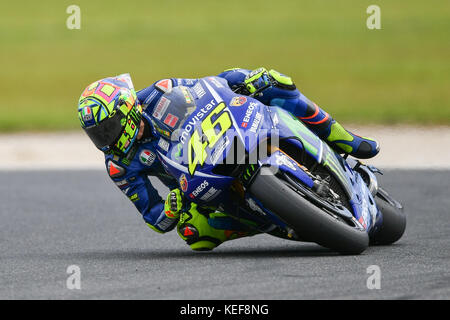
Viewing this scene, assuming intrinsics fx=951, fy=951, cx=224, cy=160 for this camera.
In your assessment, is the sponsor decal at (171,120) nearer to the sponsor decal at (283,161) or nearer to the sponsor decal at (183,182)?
the sponsor decal at (183,182)

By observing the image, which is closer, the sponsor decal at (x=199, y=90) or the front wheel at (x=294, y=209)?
the front wheel at (x=294, y=209)

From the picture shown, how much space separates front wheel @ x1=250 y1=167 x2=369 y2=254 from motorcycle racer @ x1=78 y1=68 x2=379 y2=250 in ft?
2.74

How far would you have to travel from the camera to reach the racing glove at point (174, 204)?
21.8 feet

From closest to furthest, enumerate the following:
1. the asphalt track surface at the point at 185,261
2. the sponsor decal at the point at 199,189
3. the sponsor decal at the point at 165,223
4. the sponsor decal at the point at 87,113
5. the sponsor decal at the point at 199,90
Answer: the asphalt track surface at the point at 185,261 < the sponsor decal at the point at 199,189 < the sponsor decal at the point at 87,113 < the sponsor decal at the point at 199,90 < the sponsor decal at the point at 165,223

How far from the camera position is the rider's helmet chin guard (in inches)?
249

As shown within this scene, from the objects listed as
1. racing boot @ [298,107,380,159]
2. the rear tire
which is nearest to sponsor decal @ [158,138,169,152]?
racing boot @ [298,107,380,159]

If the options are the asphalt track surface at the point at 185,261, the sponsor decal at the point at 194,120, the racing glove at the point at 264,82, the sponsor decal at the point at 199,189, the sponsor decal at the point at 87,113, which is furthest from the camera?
the racing glove at the point at 264,82

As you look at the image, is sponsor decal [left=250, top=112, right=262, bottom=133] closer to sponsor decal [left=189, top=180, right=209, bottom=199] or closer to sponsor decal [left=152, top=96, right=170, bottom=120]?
sponsor decal [left=189, top=180, right=209, bottom=199]

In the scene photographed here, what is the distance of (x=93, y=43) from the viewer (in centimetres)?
3834

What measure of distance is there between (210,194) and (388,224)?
1.69 meters

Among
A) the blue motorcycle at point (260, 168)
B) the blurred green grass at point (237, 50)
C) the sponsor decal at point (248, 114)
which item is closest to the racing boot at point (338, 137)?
the blue motorcycle at point (260, 168)

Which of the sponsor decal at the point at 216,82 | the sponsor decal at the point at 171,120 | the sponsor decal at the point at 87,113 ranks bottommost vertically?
the sponsor decal at the point at 171,120

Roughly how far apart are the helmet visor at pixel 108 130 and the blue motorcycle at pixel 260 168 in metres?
0.29
